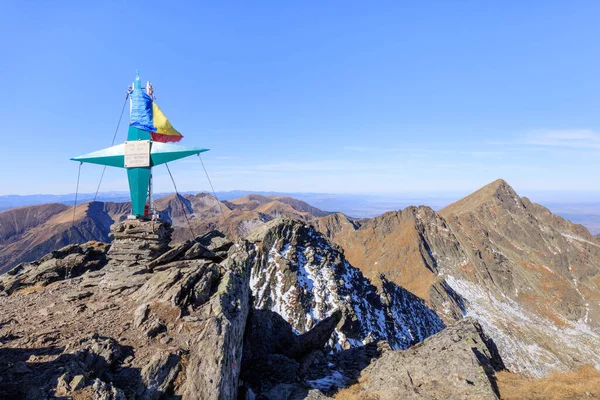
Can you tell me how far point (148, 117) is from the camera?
2373 cm

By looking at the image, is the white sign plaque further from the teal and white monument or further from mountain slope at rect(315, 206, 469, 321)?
mountain slope at rect(315, 206, 469, 321)

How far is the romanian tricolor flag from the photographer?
931 inches

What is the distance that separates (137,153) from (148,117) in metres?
3.09

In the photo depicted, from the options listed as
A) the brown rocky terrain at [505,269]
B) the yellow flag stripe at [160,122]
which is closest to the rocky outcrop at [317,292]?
the brown rocky terrain at [505,269]

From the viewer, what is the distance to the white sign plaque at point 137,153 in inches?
909

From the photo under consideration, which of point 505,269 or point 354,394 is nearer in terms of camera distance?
point 354,394

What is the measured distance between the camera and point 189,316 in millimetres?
16719

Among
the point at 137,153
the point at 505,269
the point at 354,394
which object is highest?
the point at 137,153

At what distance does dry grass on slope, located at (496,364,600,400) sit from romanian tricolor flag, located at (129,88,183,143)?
28.9 meters

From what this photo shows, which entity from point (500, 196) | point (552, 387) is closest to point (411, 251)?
point (500, 196)

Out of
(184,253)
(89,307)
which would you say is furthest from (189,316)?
(184,253)

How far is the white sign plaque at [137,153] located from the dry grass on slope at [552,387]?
27934 millimetres

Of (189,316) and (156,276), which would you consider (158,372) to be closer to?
(189,316)

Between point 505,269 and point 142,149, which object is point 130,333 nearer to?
point 142,149
